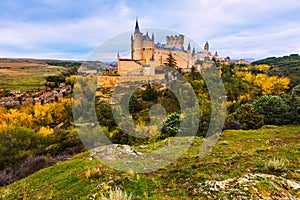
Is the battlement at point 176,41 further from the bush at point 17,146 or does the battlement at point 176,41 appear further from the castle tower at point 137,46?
the bush at point 17,146

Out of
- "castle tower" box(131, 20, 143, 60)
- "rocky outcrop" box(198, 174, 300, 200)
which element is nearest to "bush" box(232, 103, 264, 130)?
"rocky outcrop" box(198, 174, 300, 200)

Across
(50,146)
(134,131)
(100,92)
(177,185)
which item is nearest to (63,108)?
(100,92)

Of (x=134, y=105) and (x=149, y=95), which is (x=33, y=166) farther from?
(x=149, y=95)

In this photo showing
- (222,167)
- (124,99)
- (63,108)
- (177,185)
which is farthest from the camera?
(63,108)

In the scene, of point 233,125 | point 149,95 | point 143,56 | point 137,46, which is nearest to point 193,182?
point 233,125

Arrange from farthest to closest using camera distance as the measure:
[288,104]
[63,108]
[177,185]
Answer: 1. [63,108]
2. [288,104]
3. [177,185]

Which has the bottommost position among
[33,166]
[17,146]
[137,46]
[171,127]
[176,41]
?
[17,146]

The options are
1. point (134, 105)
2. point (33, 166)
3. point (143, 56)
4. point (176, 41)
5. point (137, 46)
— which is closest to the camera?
point (33, 166)

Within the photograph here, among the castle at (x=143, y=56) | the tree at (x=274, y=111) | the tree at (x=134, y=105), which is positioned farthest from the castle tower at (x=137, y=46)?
the tree at (x=274, y=111)

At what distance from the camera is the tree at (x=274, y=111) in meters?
22.3

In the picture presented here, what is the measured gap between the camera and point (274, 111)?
76.3 feet

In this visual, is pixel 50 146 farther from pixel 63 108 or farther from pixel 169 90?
pixel 169 90

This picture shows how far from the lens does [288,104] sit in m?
24.4

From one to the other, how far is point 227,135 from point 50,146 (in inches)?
686
